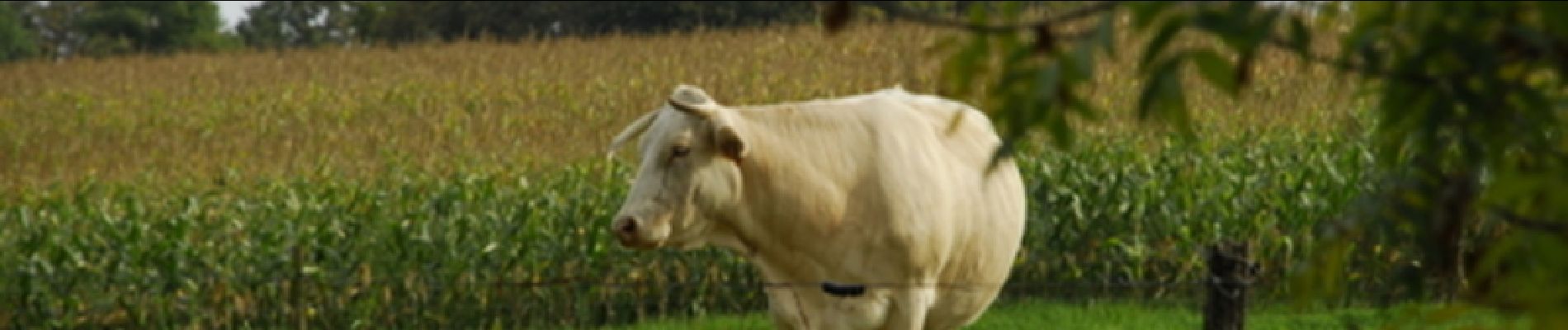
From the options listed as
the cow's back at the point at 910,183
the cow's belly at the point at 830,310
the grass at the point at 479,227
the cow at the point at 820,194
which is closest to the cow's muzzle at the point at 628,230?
the cow at the point at 820,194

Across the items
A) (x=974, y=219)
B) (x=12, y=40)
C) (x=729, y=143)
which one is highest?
(x=12, y=40)

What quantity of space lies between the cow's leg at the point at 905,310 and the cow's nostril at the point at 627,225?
121 centimetres

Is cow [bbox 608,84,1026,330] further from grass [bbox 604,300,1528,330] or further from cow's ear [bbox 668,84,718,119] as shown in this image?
grass [bbox 604,300,1528,330]

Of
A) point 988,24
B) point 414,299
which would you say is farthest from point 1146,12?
point 414,299

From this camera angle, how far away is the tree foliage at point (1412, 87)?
338 centimetres

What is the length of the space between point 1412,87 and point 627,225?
16.4ft

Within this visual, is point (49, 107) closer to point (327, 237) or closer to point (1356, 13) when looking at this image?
point (327, 237)

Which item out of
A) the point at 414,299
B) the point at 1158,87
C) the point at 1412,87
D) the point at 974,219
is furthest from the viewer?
the point at 414,299

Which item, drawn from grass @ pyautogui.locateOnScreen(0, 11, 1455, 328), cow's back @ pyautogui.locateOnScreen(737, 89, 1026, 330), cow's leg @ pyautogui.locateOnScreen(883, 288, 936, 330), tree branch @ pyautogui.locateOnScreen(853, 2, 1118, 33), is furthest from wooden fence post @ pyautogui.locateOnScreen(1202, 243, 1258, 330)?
tree branch @ pyautogui.locateOnScreen(853, 2, 1118, 33)

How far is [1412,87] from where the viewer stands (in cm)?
381

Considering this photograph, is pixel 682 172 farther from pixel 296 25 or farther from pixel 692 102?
pixel 296 25

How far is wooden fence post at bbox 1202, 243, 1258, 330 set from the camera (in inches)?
427

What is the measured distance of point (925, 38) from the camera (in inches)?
1353

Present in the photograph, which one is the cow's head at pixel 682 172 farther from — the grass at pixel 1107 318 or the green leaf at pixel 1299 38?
the grass at pixel 1107 318
